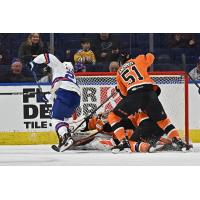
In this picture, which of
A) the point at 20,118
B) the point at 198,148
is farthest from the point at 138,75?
the point at 20,118

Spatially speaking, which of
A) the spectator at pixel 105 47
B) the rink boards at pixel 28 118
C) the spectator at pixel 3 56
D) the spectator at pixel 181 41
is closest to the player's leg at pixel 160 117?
the rink boards at pixel 28 118

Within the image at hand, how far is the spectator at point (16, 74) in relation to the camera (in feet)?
23.7

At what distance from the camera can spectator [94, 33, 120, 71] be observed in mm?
7293

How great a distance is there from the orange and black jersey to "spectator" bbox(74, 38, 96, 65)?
677mm

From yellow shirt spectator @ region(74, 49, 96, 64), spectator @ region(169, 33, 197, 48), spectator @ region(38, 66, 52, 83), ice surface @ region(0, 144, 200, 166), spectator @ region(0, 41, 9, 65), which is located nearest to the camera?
ice surface @ region(0, 144, 200, 166)

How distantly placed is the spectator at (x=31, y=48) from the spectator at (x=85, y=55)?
0.32 meters

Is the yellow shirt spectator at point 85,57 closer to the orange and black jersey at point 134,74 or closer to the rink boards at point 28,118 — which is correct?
the rink boards at point 28,118

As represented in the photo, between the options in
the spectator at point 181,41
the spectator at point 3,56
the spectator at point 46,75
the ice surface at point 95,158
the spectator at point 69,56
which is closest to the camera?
the ice surface at point 95,158

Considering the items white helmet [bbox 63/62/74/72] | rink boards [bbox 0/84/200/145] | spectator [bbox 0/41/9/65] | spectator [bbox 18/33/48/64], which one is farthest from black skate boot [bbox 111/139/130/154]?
spectator [bbox 0/41/9/65]

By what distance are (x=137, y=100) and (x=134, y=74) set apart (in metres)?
0.23

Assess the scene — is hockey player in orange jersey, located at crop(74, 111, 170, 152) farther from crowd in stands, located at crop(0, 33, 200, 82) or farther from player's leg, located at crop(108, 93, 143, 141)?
crowd in stands, located at crop(0, 33, 200, 82)

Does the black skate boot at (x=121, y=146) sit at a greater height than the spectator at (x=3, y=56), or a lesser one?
lesser

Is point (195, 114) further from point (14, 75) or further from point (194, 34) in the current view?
point (14, 75)

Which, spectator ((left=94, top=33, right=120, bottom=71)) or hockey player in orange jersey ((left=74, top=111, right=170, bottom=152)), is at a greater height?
spectator ((left=94, top=33, right=120, bottom=71))
